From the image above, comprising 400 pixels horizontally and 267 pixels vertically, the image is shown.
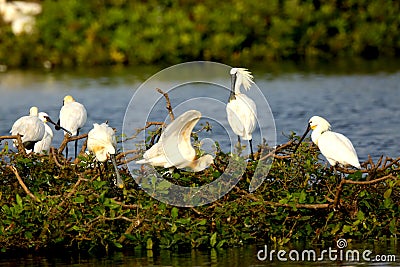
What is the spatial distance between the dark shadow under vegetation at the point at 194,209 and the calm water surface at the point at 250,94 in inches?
6.2

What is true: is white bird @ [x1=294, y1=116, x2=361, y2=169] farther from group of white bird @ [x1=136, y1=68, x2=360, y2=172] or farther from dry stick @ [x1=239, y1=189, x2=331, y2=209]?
dry stick @ [x1=239, y1=189, x2=331, y2=209]

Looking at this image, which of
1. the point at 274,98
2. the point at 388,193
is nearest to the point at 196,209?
the point at 388,193

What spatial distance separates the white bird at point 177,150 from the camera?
323 inches

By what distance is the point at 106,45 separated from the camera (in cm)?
2991

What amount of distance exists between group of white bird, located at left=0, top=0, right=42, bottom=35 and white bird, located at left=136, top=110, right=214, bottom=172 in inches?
887

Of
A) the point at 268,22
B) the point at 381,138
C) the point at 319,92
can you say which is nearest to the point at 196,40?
the point at 268,22

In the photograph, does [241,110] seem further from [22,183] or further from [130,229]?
[22,183]

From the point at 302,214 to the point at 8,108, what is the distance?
13.3 metres

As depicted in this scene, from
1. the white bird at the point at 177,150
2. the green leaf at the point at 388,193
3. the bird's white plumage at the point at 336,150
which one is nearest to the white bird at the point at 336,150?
the bird's white plumage at the point at 336,150

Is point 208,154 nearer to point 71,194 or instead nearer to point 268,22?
point 71,194

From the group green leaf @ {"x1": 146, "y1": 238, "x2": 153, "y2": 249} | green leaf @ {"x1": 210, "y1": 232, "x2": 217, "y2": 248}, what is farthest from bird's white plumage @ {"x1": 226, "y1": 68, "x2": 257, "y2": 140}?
green leaf @ {"x1": 146, "y1": 238, "x2": 153, "y2": 249}

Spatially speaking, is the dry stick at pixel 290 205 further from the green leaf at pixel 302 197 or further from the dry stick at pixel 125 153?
the dry stick at pixel 125 153

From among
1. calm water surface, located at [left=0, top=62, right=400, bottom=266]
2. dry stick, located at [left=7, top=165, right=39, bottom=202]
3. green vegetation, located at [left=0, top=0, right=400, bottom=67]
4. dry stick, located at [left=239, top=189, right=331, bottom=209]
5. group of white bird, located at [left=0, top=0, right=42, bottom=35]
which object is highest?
group of white bird, located at [left=0, top=0, right=42, bottom=35]

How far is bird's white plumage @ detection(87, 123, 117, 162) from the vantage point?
847 cm
